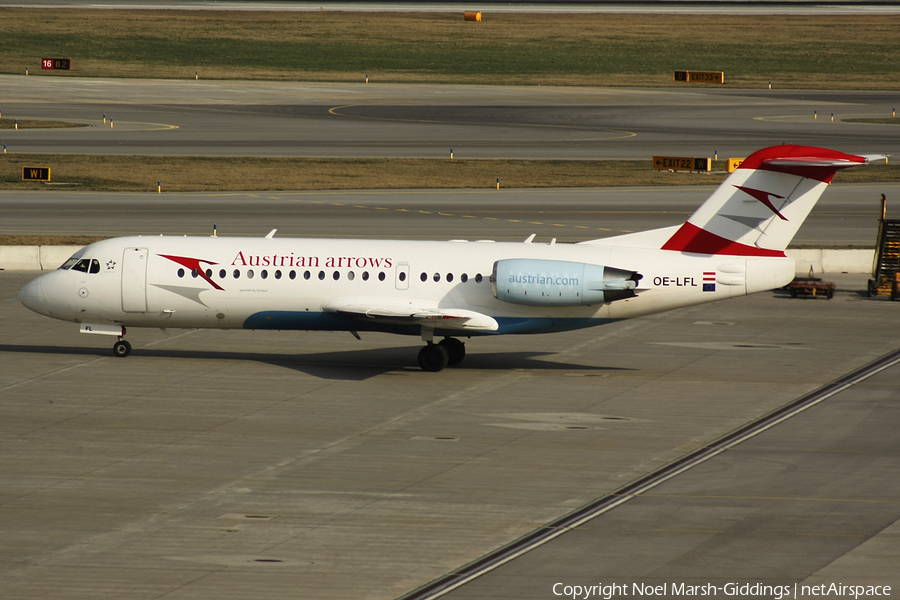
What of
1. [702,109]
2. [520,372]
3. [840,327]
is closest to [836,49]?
[702,109]

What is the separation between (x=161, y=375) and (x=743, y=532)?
1702cm

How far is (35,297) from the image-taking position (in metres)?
33.4

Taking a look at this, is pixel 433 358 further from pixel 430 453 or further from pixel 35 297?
pixel 35 297

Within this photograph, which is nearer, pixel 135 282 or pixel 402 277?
pixel 402 277

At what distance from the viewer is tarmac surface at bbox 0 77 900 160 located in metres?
75.4

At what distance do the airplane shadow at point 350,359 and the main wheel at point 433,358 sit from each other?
1.13ft

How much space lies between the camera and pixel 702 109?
94.1m

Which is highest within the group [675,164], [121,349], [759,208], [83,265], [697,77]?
[697,77]

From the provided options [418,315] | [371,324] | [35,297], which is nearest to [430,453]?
[418,315]

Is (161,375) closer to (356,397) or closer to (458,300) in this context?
(356,397)

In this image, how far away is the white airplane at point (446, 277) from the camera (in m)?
31.0

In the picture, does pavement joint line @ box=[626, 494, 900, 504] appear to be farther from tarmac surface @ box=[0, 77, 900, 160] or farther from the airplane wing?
tarmac surface @ box=[0, 77, 900, 160]

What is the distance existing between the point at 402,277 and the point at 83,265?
881 cm

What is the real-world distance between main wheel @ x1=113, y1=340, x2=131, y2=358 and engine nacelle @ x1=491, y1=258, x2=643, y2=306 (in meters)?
10.7
